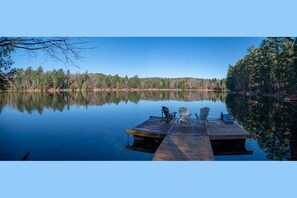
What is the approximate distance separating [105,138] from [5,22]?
4940mm

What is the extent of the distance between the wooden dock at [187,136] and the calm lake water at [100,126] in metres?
0.57

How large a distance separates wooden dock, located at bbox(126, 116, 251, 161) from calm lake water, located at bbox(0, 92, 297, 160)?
1.88ft

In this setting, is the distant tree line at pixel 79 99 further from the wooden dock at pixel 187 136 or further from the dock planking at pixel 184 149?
the dock planking at pixel 184 149

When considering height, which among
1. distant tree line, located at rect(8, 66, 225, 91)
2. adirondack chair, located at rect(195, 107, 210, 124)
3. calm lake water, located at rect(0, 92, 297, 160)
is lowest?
calm lake water, located at rect(0, 92, 297, 160)

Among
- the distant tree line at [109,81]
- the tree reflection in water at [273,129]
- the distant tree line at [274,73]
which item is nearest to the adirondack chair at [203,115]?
the distant tree line at [109,81]

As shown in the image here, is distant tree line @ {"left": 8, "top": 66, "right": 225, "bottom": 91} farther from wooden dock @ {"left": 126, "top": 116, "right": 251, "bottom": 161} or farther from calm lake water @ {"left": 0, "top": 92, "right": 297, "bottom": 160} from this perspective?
wooden dock @ {"left": 126, "top": 116, "right": 251, "bottom": 161}

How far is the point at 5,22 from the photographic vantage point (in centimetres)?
669

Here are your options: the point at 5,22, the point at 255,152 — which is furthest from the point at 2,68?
the point at 255,152

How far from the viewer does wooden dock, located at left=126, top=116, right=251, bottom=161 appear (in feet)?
20.4

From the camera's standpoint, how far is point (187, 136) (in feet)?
25.9

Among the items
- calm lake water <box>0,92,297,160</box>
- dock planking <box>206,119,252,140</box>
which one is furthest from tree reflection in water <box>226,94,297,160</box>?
dock planking <box>206,119,252,140</box>

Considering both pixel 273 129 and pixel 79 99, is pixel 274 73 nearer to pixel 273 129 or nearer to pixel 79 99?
pixel 273 129

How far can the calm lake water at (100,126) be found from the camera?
27.5ft

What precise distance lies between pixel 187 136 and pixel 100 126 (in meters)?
4.99
